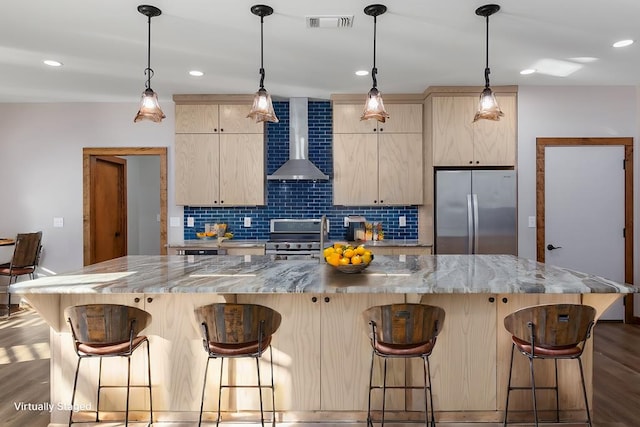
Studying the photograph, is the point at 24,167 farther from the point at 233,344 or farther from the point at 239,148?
the point at 233,344

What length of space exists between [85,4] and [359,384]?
3089mm

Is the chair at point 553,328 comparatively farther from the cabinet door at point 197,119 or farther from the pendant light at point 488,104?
the cabinet door at point 197,119

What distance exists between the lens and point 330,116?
558 cm

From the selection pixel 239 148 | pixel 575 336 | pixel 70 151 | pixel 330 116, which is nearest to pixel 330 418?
pixel 575 336

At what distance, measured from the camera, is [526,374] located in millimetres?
2633

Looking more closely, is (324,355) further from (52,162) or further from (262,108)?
(52,162)

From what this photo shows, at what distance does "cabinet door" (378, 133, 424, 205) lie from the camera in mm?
5246

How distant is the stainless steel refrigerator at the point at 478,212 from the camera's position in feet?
15.7

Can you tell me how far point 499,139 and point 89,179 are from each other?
5.06 meters

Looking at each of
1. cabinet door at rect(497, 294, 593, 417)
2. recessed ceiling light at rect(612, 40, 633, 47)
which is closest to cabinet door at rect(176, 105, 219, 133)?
cabinet door at rect(497, 294, 593, 417)

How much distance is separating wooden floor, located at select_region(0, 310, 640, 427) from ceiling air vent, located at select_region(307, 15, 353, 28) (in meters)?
2.75

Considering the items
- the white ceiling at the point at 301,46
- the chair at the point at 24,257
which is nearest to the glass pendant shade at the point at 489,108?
the white ceiling at the point at 301,46

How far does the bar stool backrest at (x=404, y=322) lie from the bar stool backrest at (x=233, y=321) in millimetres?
567

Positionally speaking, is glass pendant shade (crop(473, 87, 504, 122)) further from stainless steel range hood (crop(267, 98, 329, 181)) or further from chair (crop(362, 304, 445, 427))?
stainless steel range hood (crop(267, 98, 329, 181))
